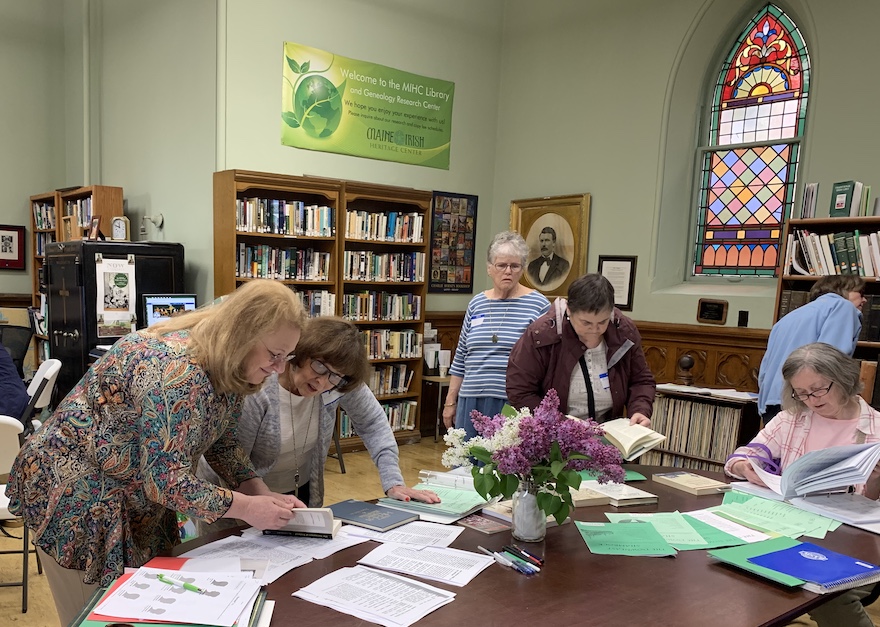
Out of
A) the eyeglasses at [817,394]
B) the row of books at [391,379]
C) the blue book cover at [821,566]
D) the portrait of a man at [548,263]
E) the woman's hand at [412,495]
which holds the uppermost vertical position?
the portrait of a man at [548,263]

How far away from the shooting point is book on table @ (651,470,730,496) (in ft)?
7.98

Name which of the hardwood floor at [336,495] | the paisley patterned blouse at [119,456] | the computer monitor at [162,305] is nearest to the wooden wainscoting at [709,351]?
the hardwood floor at [336,495]

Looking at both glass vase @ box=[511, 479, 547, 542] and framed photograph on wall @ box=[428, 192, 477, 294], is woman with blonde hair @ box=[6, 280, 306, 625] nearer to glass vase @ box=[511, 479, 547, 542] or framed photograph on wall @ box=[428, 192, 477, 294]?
glass vase @ box=[511, 479, 547, 542]

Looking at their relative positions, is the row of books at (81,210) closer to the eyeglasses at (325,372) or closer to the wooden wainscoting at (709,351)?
the wooden wainscoting at (709,351)

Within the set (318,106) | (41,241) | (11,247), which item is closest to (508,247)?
(318,106)

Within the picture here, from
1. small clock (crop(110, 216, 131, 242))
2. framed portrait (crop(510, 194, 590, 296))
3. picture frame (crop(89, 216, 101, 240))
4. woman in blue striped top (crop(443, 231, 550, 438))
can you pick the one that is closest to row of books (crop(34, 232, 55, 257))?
picture frame (crop(89, 216, 101, 240))

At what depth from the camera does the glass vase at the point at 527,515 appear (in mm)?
1854

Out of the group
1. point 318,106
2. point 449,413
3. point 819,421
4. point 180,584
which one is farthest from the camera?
point 318,106

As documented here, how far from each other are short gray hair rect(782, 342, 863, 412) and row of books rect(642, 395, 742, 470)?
90.4 inches

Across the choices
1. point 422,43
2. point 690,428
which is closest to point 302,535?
point 690,428

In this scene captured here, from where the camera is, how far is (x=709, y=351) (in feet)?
17.6

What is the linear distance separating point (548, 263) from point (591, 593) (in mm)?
5101

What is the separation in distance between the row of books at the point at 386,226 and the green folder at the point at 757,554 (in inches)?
170

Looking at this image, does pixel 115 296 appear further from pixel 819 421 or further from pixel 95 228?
pixel 819 421
